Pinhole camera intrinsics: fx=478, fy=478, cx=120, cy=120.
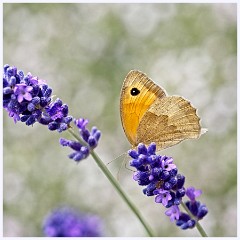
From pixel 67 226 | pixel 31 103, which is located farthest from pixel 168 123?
Result: pixel 67 226

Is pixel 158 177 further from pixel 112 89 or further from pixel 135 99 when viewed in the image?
pixel 112 89

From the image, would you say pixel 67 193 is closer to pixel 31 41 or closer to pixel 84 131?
pixel 31 41

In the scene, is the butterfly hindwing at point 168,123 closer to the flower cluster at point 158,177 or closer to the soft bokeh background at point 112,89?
the flower cluster at point 158,177

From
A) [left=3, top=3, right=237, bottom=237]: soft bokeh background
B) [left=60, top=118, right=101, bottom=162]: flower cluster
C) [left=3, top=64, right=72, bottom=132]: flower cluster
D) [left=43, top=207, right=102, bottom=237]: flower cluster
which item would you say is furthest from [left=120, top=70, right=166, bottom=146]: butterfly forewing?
[left=3, top=3, right=237, bottom=237]: soft bokeh background

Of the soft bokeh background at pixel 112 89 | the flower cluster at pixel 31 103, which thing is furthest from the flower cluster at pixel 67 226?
the soft bokeh background at pixel 112 89

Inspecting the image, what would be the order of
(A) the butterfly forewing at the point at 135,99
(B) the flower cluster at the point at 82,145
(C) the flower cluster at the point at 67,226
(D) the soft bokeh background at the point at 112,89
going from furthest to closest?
(D) the soft bokeh background at the point at 112,89
(C) the flower cluster at the point at 67,226
(A) the butterfly forewing at the point at 135,99
(B) the flower cluster at the point at 82,145

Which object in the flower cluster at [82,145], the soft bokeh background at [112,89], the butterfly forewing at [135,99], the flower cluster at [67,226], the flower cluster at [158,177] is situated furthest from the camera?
the soft bokeh background at [112,89]

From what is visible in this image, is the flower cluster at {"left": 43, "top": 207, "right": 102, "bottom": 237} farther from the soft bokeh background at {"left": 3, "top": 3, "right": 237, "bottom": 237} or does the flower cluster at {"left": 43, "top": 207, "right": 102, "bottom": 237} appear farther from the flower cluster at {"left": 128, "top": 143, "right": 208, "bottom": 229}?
the soft bokeh background at {"left": 3, "top": 3, "right": 237, "bottom": 237}

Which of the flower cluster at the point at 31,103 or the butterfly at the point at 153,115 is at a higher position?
the flower cluster at the point at 31,103
